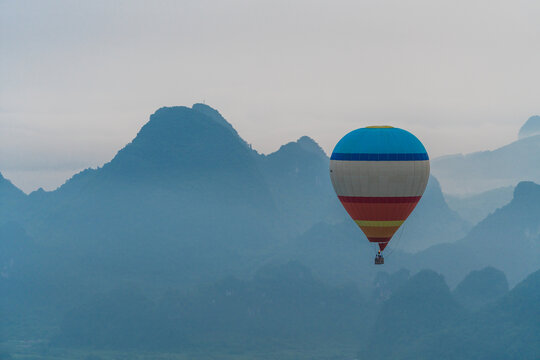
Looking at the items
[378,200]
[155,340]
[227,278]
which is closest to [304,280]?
[227,278]

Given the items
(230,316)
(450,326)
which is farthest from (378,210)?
(230,316)

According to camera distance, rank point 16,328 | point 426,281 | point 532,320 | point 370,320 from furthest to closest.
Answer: point 16,328
point 370,320
point 426,281
point 532,320

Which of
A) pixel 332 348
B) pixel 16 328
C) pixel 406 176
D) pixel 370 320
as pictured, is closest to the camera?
pixel 406 176

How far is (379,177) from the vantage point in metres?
A: 52.3

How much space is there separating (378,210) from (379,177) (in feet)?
6.97

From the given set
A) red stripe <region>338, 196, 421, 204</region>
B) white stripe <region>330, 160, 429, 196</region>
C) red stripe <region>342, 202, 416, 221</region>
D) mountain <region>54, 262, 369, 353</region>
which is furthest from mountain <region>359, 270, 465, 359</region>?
white stripe <region>330, 160, 429, 196</region>

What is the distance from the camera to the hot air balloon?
52500 millimetres

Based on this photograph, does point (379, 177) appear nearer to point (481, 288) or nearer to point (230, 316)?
point (481, 288)

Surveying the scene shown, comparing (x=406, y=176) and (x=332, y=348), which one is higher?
(x=406, y=176)

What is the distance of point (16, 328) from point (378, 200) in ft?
483

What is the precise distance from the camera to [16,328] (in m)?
186

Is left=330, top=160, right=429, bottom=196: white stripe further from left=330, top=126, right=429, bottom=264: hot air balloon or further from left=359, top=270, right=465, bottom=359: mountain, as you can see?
left=359, top=270, right=465, bottom=359: mountain

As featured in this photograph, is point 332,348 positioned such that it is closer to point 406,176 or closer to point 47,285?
point 47,285

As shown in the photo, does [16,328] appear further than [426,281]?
Yes
